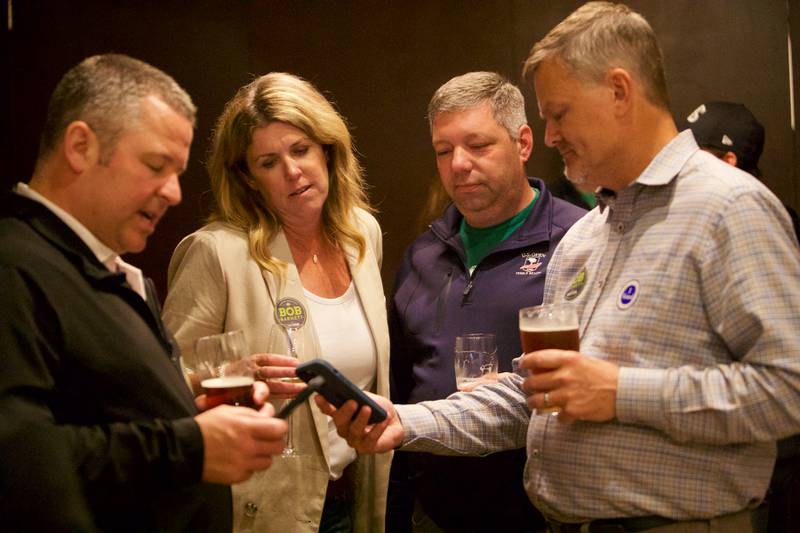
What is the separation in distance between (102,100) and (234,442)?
30.8 inches

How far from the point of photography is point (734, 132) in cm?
362

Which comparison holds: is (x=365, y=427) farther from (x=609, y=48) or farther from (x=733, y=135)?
(x=733, y=135)

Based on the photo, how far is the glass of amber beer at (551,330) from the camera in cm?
188

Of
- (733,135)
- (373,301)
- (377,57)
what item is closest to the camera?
(373,301)

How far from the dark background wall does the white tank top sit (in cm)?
146

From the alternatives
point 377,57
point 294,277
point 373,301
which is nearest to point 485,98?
point 373,301

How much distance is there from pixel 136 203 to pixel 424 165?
8.33ft

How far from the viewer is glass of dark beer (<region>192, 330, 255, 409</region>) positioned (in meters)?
1.99

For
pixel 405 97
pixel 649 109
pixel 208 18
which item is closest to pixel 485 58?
pixel 405 97

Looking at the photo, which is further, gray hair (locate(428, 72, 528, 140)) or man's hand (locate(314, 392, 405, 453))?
gray hair (locate(428, 72, 528, 140))

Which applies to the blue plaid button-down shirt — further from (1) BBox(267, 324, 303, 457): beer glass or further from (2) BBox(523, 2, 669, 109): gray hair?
(1) BBox(267, 324, 303, 457): beer glass

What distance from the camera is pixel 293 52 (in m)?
4.17

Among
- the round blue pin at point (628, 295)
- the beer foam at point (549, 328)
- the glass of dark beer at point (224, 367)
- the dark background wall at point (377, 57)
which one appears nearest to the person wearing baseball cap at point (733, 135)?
the dark background wall at point (377, 57)

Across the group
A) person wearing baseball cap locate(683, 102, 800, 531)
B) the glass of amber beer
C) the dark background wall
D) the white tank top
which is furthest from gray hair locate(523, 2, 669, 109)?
the dark background wall
